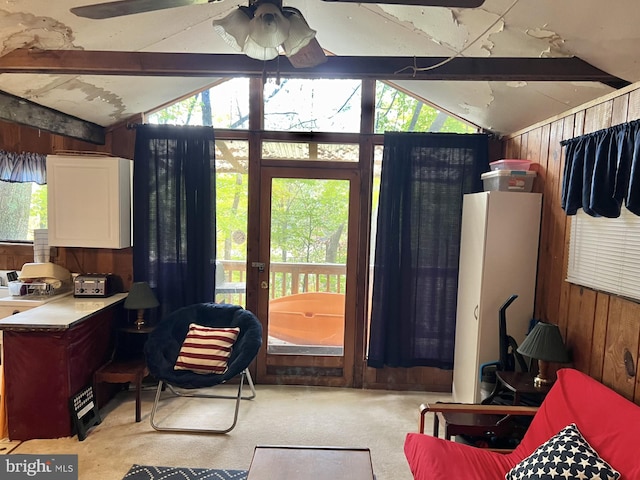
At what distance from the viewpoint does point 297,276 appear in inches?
149

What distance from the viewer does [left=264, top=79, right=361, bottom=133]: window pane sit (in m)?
3.67

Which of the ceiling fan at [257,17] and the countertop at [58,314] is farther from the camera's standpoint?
the countertop at [58,314]

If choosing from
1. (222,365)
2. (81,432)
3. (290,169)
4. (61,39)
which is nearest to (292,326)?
(222,365)

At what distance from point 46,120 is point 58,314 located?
1393 millimetres

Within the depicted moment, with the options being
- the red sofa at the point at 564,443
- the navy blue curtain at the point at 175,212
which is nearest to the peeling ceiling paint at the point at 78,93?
the navy blue curtain at the point at 175,212

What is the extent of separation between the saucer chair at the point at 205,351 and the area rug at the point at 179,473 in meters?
0.41

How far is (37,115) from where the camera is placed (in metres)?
2.99

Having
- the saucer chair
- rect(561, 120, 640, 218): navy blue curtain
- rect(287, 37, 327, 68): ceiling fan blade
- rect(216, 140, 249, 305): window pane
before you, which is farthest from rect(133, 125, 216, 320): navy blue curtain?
rect(561, 120, 640, 218): navy blue curtain

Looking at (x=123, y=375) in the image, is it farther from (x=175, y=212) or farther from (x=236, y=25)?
(x=236, y=25)

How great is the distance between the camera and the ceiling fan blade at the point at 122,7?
1.50 metres

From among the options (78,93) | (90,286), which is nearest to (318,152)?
→ (78,93)

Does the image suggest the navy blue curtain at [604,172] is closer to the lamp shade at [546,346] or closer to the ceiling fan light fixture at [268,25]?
the lamp shade at [546,346]

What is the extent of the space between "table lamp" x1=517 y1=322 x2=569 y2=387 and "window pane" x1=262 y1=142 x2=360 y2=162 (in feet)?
6.53

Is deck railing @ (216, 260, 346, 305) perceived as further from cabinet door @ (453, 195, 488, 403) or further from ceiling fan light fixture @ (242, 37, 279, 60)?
ceiling fan light fixture @ (242, 37, 279, 60)
